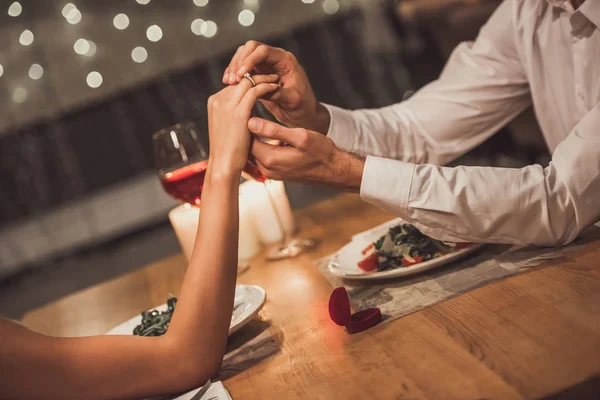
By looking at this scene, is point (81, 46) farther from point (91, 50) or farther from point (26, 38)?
point (26, 38)

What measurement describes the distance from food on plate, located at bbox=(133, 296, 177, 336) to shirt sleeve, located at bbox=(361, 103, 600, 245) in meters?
0.44

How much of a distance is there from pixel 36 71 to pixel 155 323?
4570 millimetres

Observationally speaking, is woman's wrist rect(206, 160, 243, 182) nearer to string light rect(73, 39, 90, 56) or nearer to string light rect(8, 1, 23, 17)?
string light rect(73, 39, 90, 56)

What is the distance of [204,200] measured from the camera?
1.15 m

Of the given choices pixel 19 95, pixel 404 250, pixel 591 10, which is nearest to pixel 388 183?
pixel 404 250

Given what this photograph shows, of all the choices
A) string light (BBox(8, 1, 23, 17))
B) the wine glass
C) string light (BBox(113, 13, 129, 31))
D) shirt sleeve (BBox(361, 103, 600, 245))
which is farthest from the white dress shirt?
string light (BBox(8, 1, 23, 17))

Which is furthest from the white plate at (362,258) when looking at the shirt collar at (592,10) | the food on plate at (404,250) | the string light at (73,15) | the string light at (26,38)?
the string light at (26,38)

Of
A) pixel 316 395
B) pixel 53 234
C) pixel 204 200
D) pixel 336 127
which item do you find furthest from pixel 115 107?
pixel 316 395

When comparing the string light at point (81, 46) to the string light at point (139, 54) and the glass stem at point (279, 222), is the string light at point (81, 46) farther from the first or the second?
the glass stem at point (279, 222)

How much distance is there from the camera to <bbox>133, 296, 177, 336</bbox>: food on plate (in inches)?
45.9

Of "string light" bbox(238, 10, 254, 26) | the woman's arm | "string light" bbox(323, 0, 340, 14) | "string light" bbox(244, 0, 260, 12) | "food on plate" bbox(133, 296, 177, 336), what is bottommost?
"food on plate" bbox(133, 296, 177, 336)

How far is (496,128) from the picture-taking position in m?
1.89

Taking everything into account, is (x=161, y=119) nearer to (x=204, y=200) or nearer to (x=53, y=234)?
(x=53, y=234)

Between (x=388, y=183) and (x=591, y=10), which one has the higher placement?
(x=591, y=10)
